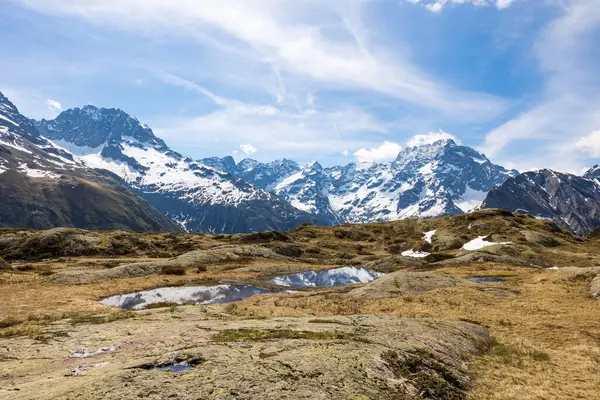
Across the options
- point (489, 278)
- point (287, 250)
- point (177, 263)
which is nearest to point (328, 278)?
point (489, 278)

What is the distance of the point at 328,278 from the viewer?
79125 mm

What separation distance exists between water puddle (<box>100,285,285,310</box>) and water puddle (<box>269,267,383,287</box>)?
1004cm

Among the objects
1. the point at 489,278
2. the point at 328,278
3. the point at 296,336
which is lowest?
the point at 328,278

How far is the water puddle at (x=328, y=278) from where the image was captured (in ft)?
236

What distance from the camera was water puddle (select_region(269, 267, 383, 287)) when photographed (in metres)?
71.9

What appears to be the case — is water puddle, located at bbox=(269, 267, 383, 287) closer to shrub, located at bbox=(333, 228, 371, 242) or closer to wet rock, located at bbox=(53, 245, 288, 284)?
wet rock, located at bbox=(53, 245, 288, 284)

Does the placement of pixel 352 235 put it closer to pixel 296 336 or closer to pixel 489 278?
pixel 489 278

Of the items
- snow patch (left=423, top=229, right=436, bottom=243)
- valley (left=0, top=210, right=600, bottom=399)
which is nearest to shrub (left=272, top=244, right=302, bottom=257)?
valley (left=0, top=210, right=600, bottom=399)

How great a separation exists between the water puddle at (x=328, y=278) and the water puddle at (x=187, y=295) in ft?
32.9

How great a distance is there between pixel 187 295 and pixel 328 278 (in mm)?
31849

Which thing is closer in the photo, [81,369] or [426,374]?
[81,369]

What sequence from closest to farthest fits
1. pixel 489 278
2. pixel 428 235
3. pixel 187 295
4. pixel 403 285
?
1. pixel 403 285
2. pixel 187 295
3. pixel 489 278
4. pixel 428 235

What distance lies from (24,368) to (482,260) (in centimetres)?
9509

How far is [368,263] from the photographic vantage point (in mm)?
103562
